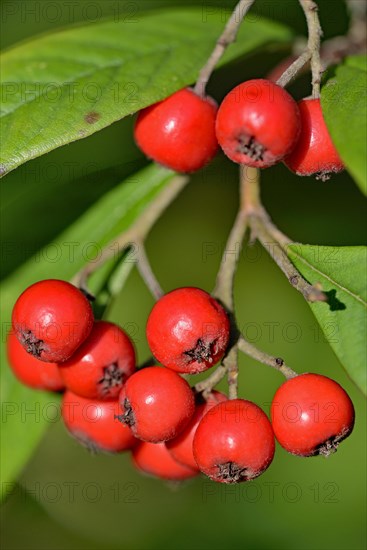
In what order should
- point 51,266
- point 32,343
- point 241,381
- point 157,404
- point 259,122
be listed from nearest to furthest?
point 259,122 → point 157,404 → point 32,343 → point 51,266 → point 241,381

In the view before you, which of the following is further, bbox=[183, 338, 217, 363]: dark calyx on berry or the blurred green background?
the blurred green background

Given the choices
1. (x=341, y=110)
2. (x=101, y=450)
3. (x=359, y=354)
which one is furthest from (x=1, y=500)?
(x=341, y=110)

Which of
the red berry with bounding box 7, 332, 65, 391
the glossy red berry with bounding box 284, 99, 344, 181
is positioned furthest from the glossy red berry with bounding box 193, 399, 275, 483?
the glossy red berry with bounding box 284, 99, 344, 181

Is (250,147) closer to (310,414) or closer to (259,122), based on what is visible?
(259,122)

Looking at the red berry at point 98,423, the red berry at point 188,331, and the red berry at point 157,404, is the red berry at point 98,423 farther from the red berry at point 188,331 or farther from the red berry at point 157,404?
the red berry at point 188,331

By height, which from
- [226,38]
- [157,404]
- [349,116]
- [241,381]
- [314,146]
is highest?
[226,38]

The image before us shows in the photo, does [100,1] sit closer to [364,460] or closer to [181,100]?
[181,100]

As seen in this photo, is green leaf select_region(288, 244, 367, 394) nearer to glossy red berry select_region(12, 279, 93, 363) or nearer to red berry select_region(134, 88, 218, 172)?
red berry select_region(134, 88, 218, 172)

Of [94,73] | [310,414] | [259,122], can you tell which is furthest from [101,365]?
[94,73]
